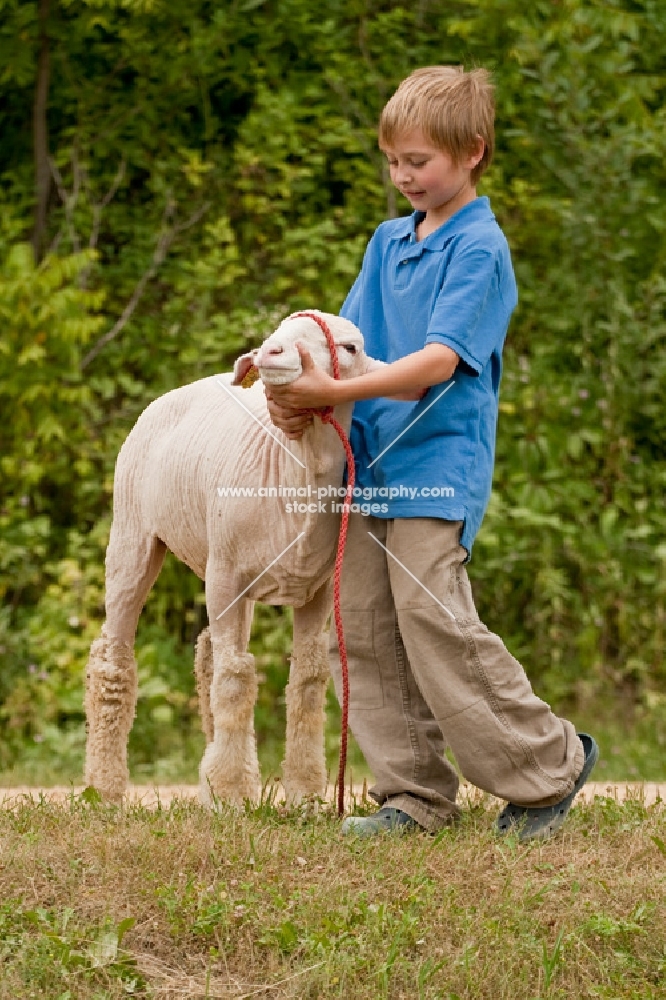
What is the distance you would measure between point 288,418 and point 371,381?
24cm

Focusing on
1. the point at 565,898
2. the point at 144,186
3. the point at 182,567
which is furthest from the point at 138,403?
the point at 565,898

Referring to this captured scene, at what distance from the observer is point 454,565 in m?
3.61

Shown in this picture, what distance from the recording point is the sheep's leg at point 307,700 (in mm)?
3855

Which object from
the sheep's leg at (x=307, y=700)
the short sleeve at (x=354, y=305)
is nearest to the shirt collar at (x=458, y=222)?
the short sleeve at (x=354, y=305)

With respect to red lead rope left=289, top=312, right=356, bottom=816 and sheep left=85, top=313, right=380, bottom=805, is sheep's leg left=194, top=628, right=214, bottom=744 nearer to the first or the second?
sheep left=85, top=313, right=380, bottom=805

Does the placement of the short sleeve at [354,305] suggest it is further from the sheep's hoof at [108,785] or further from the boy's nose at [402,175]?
the sheep's hoof at [108,785]

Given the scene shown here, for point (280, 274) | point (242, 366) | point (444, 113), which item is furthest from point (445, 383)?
point (280, 274)

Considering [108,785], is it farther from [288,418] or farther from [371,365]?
[371,365]

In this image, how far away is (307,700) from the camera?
3877 millimetres

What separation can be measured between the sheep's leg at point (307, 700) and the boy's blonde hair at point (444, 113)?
4.20 feet

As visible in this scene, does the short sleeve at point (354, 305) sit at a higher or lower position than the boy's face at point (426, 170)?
lower

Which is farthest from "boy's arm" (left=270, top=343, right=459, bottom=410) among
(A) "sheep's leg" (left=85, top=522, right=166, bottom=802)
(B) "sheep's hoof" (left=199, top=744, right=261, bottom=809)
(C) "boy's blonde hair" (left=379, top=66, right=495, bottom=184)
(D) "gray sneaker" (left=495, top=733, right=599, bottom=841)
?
(D) "gray sneaker" (left=495, top=733, right=599, bottom=841)

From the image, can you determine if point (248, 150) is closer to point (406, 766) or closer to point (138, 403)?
point (138, 403)

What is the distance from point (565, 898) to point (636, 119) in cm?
516
